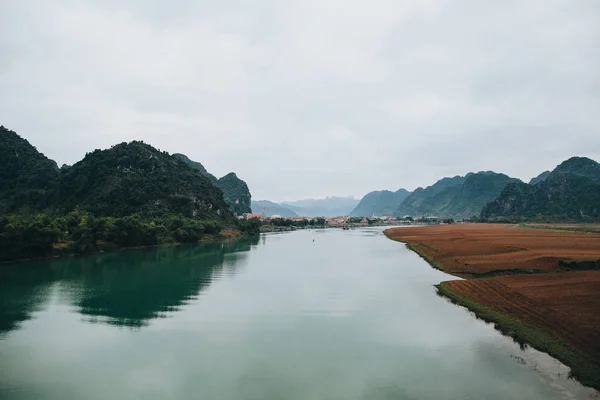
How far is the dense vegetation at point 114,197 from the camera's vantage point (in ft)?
216

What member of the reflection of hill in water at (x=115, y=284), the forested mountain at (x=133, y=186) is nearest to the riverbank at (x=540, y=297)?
the reflection of hill in water at (x=115, y=284)

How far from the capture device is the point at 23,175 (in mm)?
101000

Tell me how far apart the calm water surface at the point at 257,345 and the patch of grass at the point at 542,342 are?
48 centimetres

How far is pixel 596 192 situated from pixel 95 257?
18724 cm

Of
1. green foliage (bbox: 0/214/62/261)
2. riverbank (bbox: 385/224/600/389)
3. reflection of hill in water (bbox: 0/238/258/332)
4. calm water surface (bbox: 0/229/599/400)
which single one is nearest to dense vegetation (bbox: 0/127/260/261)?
green foliage (bbox: 0/214/62/261)

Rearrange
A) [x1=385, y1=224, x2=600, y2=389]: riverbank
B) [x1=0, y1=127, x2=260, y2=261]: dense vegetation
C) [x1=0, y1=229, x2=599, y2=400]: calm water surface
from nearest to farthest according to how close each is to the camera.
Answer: [x1=0, y1=229, x2=599, y2=400]: calm water surface < [x1=385, y1=224, x2=600, y2=389]: riverbank < [x1=0, y1=127, x2=260, y2=261]: dense vegetation

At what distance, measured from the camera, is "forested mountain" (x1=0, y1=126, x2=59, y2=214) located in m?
93.8

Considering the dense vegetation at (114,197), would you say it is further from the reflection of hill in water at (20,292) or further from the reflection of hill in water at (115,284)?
the reflection of hill in water at (20,292)

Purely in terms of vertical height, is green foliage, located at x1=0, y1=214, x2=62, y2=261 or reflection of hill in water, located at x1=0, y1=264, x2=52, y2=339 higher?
green foliage, located at x1=0, y1=214, x2=62, y2=261

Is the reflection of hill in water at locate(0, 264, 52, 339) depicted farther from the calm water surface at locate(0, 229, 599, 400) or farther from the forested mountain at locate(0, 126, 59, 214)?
the forested mountain at locate(0, 126, 59, 214)

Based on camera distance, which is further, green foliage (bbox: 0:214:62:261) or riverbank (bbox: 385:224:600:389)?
green foliage (bbox: 0:214:62:261)

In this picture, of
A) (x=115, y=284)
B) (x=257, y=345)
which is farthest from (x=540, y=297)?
(x=115, y=284)

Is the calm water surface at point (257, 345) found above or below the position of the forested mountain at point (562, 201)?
below

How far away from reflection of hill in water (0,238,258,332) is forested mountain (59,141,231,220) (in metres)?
41.3
